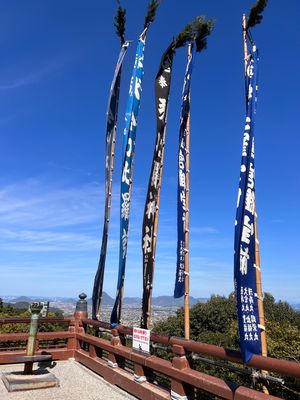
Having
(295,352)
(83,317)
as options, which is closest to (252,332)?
(83,317)

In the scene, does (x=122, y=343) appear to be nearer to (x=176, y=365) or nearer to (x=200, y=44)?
(x=176, y=365)

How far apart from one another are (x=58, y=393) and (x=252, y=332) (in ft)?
13.8

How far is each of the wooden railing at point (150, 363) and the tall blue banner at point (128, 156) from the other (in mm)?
902

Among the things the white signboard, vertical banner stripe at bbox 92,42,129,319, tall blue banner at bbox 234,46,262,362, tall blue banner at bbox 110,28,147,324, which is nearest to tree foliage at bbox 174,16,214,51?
tall blue banner at bbox 110,28,147,324

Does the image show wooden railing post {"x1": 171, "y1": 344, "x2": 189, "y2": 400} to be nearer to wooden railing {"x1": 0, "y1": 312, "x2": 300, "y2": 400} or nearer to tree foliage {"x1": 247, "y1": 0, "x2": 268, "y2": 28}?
wooden railing {"x1": 0, "y1": 312, "x2": 300, "y2": 400}

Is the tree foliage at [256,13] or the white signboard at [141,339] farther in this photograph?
the tree foliage at [256,13]

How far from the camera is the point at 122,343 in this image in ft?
25.1

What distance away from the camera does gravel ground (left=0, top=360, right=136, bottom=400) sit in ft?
20.9


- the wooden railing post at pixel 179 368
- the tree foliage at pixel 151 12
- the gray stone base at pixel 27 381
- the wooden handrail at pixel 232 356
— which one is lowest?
the gray stone base at pixel 27 381

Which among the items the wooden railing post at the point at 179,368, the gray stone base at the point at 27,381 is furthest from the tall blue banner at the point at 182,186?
the gray stone base at the point at 27,381

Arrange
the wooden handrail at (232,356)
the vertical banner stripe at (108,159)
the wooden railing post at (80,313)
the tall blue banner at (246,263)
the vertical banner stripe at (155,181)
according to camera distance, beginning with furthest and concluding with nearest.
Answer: the wooden railing post at (80,313), the vertical banner stripe at (108,159), the vertical banner stripe at (155,181), the tall blue banner at (246,263), the wooden handrail at (232,356)

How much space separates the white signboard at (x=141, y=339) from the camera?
251 inches

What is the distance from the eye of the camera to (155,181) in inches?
290

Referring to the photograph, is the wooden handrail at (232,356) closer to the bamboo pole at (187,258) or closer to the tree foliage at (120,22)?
the bamboo pole at (187,258)
